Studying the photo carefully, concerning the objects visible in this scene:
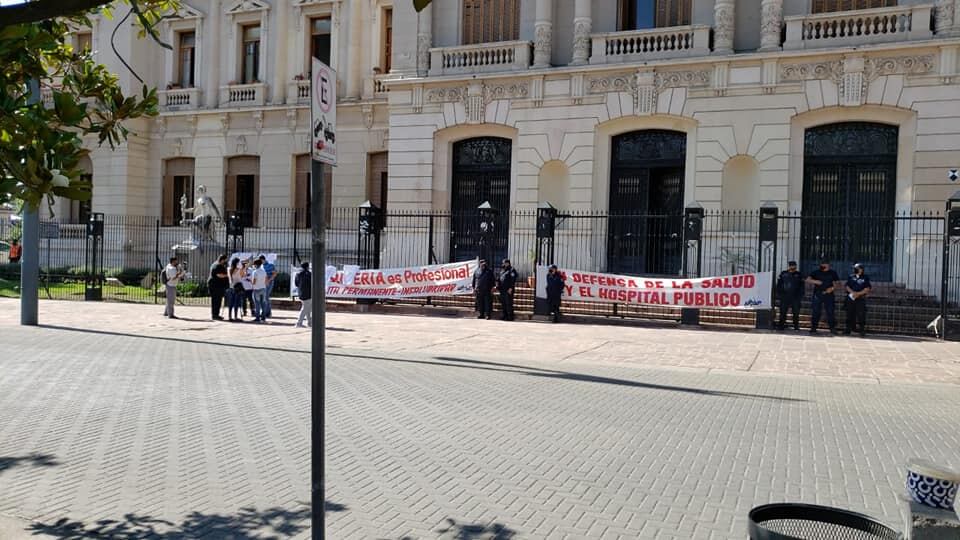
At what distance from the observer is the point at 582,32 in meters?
25.4

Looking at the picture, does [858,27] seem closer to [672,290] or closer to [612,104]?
[612,104]


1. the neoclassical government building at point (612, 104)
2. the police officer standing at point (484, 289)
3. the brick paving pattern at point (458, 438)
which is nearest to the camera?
the brick paving pattern at point (458, 438)

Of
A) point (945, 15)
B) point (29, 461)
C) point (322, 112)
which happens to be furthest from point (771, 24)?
point (29, 461)

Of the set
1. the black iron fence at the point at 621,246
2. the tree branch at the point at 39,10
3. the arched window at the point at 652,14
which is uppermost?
the arched window at the point at 652,14

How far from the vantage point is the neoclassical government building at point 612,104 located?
22.1m

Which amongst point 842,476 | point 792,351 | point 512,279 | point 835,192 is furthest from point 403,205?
point 842,476

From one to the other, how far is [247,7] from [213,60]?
2.71 metres

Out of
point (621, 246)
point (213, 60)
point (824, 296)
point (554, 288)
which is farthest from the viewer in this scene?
point (213, 60)

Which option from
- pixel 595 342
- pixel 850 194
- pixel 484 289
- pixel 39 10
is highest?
pixel 850 194

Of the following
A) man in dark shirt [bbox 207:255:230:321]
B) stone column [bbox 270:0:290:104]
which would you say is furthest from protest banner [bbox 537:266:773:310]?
stone column [bbox 270:0:290:104]

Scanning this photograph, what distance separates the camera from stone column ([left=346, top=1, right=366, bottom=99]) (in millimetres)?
31859

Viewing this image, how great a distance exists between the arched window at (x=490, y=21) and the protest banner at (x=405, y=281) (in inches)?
351

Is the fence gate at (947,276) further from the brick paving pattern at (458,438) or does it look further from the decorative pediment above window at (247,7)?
the decorative pediment above window at (247,7)

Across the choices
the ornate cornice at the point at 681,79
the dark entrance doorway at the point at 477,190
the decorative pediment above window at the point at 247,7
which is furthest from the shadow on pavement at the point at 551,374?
the decorative pediment above window at the point at 247,7
